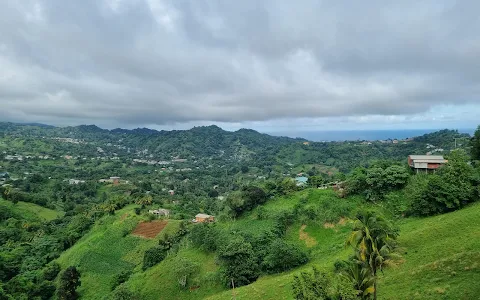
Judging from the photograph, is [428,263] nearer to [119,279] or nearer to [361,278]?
[361,278]

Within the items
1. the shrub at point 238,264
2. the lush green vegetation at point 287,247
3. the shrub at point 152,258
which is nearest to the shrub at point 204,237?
the lush green vegetation at point 287,247

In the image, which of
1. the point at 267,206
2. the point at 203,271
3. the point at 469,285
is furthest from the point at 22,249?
the point at 469,285

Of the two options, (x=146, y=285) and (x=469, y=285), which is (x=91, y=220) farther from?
(x=469, y=285)

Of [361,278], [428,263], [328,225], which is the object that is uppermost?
[361,278]

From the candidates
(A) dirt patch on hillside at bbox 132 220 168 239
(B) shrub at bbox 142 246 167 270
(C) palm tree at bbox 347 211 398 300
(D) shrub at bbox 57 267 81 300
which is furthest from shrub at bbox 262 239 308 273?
(A) dirt patch on hillside at bbox 132 220 168 239

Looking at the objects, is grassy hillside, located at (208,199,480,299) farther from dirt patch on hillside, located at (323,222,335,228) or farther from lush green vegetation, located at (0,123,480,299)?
dirt patch on hillside, located at (323,222,335,228)

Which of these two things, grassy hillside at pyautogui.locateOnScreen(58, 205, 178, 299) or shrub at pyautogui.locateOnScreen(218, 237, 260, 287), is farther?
grassy hillside at pyautogui.locateOnScreen(58, 205, 178, 299)

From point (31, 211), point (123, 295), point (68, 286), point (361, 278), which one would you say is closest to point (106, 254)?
point (68, 286)
